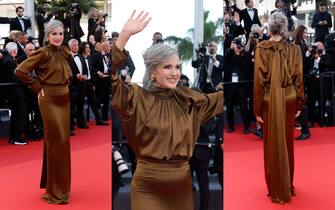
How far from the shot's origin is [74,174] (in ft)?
19.9

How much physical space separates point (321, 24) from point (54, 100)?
727cm

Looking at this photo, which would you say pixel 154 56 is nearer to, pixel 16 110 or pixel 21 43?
pixel 16 110

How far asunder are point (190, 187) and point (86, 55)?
20.2 feet

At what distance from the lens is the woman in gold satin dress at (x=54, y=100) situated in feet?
15.9

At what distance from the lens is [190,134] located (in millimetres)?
2500

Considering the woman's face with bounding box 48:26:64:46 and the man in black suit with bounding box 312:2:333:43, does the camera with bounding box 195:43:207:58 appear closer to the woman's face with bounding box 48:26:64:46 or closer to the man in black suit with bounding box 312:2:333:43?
the woman's face with bounding box 48:26:64:46

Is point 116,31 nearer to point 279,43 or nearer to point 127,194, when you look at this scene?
point 127,194

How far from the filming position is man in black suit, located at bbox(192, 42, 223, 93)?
8.89 feet

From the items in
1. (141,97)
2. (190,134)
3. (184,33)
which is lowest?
(190,134)

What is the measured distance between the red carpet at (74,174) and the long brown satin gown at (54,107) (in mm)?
194

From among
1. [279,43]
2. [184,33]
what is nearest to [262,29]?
[279,43]

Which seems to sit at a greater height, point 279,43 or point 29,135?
point 279,43

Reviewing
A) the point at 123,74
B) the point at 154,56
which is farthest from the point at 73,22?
the point at 154,56

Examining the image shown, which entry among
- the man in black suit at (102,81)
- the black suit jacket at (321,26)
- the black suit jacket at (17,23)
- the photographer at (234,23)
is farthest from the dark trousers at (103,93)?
the black suit jacket at (321,26)
